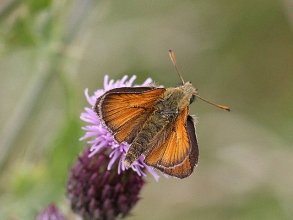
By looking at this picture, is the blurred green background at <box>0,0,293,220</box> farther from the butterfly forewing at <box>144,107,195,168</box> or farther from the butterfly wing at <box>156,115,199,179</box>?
the butterfly wing at <box>156,115,199,179</box>

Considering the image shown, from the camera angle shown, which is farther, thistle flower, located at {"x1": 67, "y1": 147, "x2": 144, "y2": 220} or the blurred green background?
the blurred green background

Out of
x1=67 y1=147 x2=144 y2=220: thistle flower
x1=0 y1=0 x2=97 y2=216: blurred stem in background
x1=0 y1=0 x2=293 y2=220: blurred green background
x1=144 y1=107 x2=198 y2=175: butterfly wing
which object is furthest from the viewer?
x1=0 y1=0 x2=293 y2=220: blurred green background

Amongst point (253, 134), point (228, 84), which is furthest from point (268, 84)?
point (253, 134)

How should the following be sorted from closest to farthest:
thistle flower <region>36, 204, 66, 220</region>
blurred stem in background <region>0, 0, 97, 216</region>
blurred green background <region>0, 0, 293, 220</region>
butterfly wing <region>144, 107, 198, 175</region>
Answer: butterfly wing <region>144, 107, 198, 175</region> < thistle flower <region>36, 204, 66, 220</region> < blurred stem in background <region>0, 0, 97, 216</region> < blurred green background <region>0, 0, 293, 220</region>

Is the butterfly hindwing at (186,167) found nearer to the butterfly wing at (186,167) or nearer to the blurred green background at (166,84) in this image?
the butterfly wing at (186,167)

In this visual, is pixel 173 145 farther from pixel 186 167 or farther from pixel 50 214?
pixel 50 214

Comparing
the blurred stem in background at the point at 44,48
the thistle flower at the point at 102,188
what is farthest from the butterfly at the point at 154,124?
the blurred stem in background at the point at 44,48

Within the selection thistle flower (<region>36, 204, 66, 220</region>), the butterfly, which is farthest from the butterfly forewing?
thistle flower (<region>36, 204, 66, 220</region>)

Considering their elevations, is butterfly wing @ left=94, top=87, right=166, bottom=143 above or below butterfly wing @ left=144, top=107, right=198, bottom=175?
above
